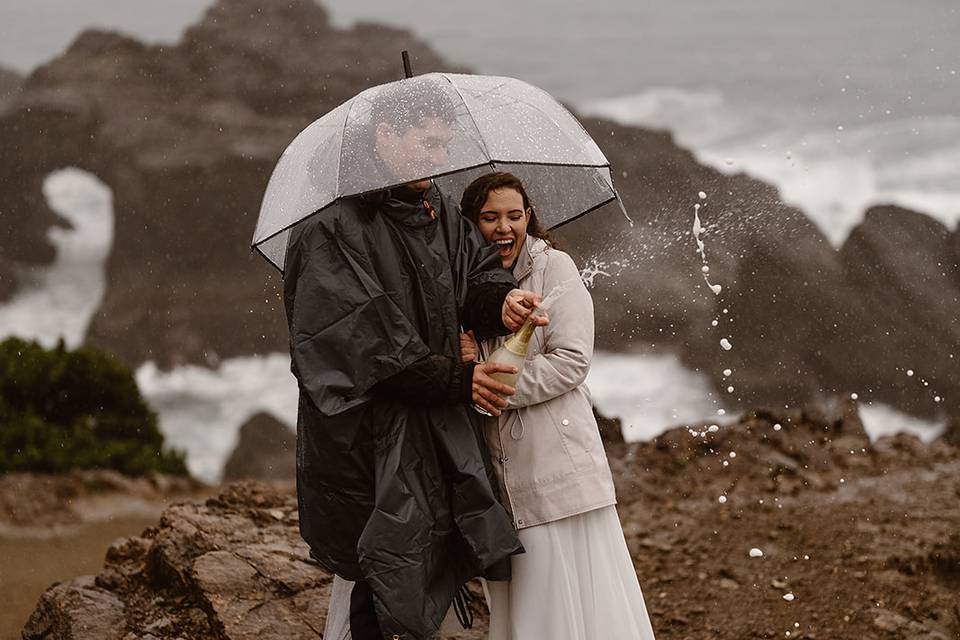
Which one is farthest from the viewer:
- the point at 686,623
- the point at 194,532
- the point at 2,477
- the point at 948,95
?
the point at 948,95

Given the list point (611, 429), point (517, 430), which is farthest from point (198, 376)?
point (517, 430)

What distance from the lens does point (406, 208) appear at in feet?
9.56

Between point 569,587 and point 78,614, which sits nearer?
point 569,587

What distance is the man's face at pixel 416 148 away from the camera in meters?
2.87

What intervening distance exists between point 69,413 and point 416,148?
6.69 m

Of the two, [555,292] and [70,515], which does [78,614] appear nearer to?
[555,292]

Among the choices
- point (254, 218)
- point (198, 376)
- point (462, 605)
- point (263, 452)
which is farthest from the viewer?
point (254, 218)

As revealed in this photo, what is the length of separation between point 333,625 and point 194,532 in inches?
63.0

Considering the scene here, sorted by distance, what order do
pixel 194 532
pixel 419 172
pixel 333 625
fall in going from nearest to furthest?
pixel 419 172 < pixel 333 625 < pixel 194 532

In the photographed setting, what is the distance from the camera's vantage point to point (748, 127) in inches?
414

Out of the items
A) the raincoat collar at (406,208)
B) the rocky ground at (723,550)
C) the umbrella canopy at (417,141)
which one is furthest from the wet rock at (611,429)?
the raincoat collar at (406,208)

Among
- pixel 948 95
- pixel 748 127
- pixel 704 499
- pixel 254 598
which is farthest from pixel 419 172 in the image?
pixel 948 95

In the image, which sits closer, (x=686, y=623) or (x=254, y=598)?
(x=254, y=598)

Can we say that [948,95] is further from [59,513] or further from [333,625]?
[333,625]
